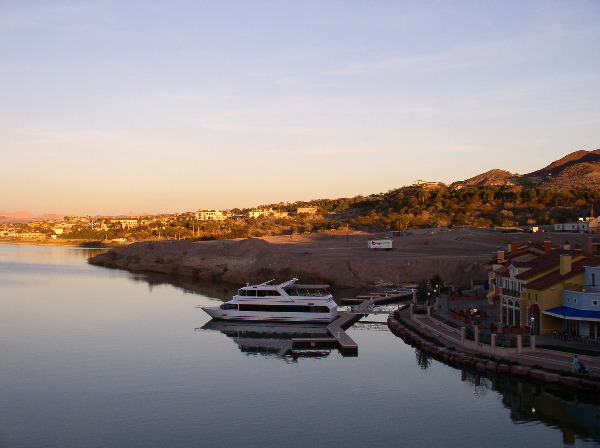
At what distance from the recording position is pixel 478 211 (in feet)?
365

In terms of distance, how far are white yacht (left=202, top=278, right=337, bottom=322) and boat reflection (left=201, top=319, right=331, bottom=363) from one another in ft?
1.41

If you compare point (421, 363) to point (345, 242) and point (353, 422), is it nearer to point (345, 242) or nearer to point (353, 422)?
point (353, 422)

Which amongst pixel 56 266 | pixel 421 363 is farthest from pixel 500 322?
pixel 56 266

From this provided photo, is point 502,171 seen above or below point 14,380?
above

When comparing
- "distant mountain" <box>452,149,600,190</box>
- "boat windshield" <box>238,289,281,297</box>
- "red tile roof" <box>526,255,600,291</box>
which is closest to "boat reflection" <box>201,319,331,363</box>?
"boat windshield" <box>238,289,281,297</box>

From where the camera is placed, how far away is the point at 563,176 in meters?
151

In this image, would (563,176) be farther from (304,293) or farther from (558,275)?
(558,275)

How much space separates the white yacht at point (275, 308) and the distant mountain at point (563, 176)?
330ft

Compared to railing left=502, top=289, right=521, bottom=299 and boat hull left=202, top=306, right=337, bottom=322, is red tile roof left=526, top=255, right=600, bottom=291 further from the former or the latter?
boat hull left=202, top=306, right=337, bottom=322

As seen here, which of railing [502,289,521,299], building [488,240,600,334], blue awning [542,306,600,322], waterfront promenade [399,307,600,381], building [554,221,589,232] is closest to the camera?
waterfront promenade [399,307,600,381]

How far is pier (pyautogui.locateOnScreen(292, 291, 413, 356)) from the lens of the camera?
111ft

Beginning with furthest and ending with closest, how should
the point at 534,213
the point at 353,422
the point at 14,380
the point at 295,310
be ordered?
the point at 534,213
the point at 295,310
the point at 14,380
the point at 353,422

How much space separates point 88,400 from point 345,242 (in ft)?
222

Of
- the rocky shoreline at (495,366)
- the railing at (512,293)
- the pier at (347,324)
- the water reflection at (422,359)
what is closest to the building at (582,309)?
the railing at (512,293)
